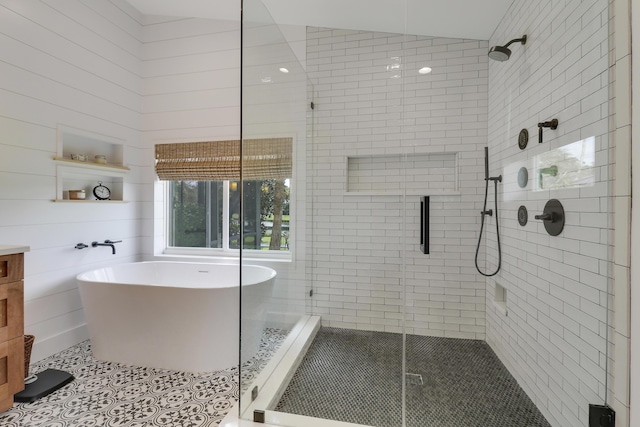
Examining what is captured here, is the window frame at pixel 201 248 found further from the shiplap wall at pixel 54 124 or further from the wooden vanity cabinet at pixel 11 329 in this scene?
the wooden vanity cabinet at pixel 11 329

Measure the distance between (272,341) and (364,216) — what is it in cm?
121

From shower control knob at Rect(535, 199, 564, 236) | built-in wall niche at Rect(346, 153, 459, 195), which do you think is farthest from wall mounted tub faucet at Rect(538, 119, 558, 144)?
built-in wall niche at Rect(346, 153, 459, 195)

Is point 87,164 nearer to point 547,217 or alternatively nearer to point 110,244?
point 110,244

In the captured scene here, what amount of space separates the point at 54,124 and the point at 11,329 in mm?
1745

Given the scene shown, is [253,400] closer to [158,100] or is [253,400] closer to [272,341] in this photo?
[272,341]

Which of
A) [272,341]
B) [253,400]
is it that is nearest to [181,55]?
[272,341]

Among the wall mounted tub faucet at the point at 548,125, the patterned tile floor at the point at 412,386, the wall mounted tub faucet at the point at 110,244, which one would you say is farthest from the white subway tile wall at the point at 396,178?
the wall mounted tub faucet at the point at 110,244

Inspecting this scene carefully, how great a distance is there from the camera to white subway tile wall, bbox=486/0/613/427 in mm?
1365

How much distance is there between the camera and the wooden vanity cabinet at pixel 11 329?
6.06 feet

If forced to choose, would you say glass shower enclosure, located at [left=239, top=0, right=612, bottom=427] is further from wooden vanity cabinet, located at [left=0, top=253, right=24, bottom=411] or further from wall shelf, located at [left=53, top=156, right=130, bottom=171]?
wall shelf, located at [left=53, top=156, right=130, bottom=171]

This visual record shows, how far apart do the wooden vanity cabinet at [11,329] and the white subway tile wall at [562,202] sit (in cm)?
314

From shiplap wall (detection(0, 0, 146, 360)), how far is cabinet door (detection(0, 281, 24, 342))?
0.68 meters

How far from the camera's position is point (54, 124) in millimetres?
2635

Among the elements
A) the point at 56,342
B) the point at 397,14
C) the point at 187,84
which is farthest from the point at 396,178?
the point at 56,342
